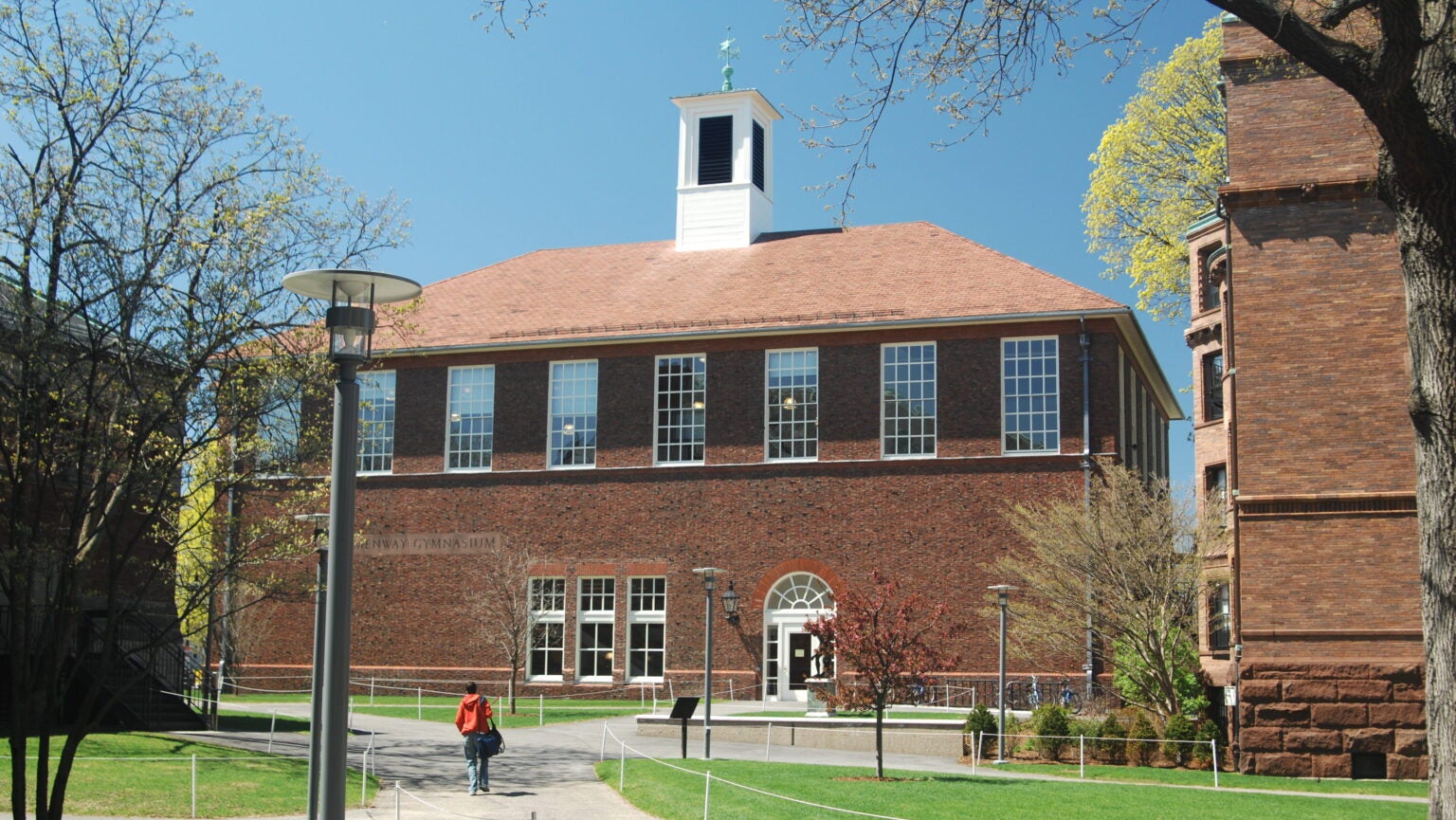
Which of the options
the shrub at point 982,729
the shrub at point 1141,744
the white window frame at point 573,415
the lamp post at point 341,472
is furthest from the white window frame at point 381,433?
the lamp post at point 341,472

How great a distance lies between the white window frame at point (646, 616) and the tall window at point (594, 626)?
50cm

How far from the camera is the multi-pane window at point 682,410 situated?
121 feet

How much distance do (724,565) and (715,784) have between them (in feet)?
52.1

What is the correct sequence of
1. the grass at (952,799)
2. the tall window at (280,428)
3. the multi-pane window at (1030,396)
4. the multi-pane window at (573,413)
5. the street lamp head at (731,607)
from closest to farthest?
the tall window at (280,428) < the grass at (952,799) < the street lamp head at (731,607) < the multi-pane window at (1030,396) < the multi-pane window at (573,413)

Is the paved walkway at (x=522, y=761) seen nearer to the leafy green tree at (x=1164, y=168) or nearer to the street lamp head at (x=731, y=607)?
the street lamp head at (x=731, y=607)

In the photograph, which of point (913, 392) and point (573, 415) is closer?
point (913, 392)

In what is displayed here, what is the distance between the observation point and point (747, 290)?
1510 inches

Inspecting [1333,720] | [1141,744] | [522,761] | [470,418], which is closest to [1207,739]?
[1141,744]

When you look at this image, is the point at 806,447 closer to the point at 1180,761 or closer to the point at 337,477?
the point at 1180,761

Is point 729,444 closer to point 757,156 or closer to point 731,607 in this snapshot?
point 731,607

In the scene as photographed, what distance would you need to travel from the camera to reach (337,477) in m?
9.25

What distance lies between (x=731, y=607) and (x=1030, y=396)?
28.8 feet

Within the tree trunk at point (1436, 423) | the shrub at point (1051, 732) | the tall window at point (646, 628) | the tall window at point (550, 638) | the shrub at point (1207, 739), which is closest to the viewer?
the tree trunk at point (1436, 423)

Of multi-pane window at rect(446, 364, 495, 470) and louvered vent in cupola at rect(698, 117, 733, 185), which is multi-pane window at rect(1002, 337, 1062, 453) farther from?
multi-pane window at rect(446, 364, 495, 470)
